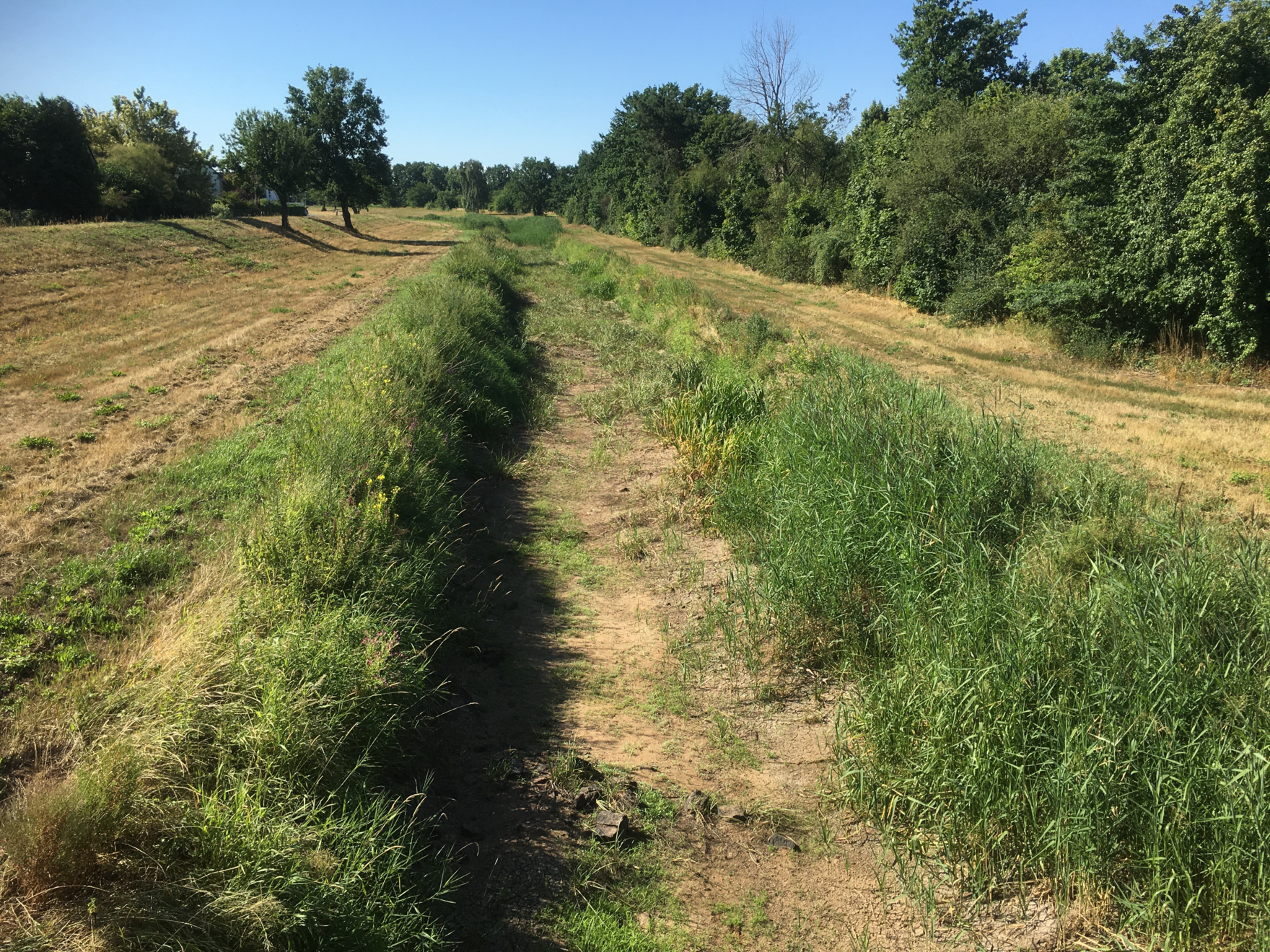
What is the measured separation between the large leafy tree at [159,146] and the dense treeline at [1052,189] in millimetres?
29643

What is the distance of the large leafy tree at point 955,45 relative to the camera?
119 feet

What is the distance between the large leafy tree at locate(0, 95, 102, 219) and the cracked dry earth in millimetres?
34580

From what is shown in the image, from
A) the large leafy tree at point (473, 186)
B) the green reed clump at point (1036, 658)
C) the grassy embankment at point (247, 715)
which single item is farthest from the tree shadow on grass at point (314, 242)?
the large leafy tree at point (473, 186)

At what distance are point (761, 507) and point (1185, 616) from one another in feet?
11.8

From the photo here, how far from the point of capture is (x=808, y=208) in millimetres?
32156

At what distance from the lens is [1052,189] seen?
58.5 ft

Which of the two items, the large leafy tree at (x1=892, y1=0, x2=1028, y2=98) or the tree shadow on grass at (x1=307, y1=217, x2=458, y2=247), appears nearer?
the large leafy tree at (x1=892, y1=0, x2=1028, y2=98)

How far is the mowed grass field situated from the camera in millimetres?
7410

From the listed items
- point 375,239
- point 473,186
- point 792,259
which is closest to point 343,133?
point 375,239

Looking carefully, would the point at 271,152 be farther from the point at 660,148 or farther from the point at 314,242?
the point at 660,148

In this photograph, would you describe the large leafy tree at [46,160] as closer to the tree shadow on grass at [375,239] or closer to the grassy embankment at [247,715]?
the tree shadow on grass at [375,239]

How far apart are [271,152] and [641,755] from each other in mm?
47734

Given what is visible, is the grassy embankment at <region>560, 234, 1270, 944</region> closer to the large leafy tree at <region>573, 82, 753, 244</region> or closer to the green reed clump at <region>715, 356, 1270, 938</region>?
the green reed clump at <region>715, 356, 1270, 938</region>

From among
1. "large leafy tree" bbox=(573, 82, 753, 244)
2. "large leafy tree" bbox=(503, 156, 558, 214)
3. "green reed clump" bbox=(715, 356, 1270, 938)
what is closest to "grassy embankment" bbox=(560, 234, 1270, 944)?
"green reed clump" bbox=(715, 356, 1270, 938)
